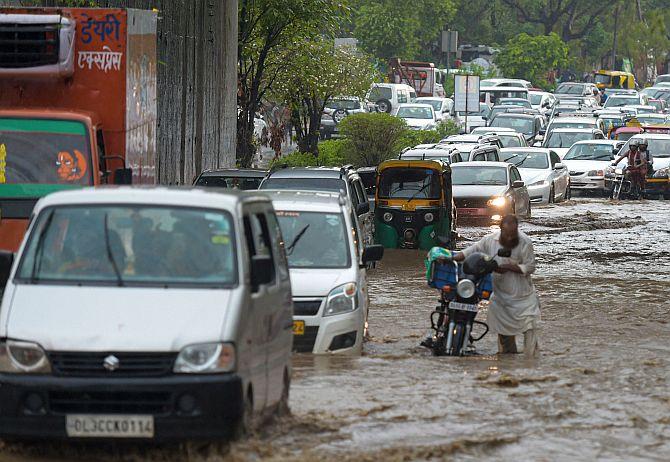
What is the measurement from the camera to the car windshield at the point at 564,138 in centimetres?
4332

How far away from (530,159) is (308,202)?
22.3m

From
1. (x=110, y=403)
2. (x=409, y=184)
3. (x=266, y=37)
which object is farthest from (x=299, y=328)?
(x=266, y=37)

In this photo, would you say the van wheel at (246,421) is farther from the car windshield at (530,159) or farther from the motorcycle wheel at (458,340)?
the car windshield at (530,159)

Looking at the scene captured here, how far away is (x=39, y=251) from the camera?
830 centimetres

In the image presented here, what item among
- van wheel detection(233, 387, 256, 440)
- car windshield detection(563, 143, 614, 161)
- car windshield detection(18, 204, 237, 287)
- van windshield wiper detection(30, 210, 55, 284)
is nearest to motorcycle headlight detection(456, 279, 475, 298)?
car windshield detection(18, 204, 237, 287)

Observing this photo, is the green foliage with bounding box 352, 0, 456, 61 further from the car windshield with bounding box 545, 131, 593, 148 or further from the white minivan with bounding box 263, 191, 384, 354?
the white minivan with bounding box 263, 191, 384, 354

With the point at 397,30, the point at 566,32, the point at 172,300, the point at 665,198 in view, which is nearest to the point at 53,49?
the point at 172,300

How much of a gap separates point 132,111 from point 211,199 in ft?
21.8

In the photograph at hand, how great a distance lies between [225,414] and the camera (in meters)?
7.67

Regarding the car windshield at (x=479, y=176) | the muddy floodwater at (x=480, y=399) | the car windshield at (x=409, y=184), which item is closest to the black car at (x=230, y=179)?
the muddy floodwater at (x=480, y=399)

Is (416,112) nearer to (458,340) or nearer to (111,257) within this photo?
(458,340)

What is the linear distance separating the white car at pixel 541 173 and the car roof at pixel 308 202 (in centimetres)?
2009

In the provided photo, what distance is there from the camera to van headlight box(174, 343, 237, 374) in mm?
7605

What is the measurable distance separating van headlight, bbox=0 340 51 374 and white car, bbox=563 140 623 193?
104ft
